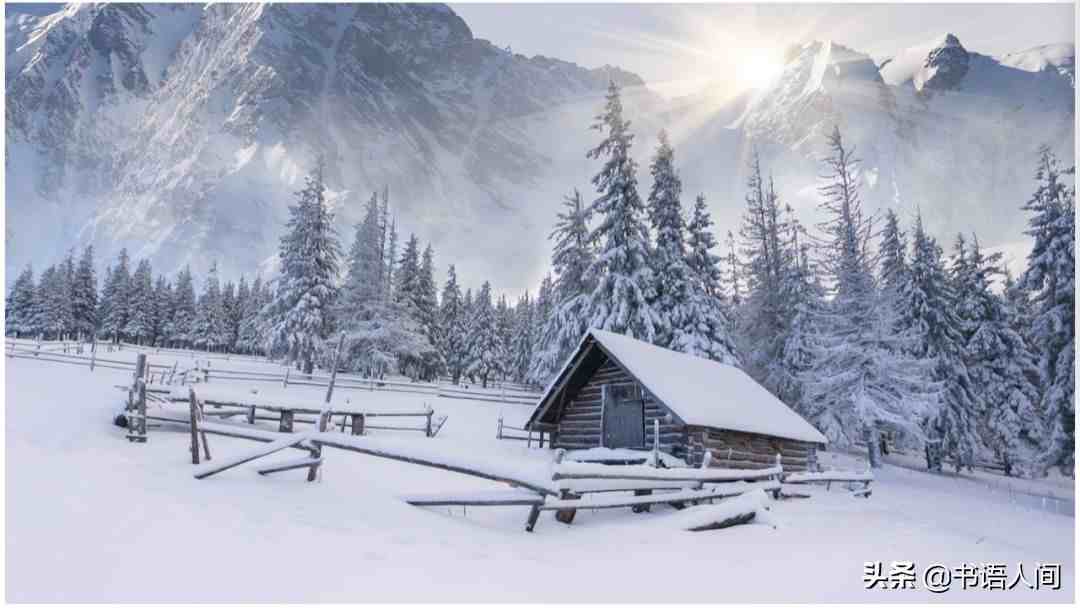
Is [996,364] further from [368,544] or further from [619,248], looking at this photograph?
[368,544]

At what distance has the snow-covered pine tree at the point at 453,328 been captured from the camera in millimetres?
63906

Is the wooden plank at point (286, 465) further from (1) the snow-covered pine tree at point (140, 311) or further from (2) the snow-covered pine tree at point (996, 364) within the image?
(1) the snow-covered pine tree at point (140, 311)

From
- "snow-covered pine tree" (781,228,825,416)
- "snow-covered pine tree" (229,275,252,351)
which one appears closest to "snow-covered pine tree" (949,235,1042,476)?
"snow-covered pine tree" (781,228,825,416)

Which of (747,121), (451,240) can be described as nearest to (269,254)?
(451,240)

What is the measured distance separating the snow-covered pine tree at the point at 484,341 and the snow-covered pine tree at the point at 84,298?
44564 millimetres

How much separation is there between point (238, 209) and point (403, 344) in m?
173

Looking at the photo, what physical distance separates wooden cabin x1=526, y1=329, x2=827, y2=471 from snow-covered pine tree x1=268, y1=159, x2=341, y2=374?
25742 millimetres

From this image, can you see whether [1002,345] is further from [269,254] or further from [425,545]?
[269,254]

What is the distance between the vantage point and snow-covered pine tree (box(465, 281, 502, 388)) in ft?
215

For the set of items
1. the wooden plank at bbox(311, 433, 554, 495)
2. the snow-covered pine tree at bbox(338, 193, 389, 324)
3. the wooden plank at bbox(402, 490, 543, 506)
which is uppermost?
the snow-covered pine tree at bbox(338, 193, 389, 324)

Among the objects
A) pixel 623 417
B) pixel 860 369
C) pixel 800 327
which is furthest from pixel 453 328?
pixel 623 417

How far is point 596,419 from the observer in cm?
2034

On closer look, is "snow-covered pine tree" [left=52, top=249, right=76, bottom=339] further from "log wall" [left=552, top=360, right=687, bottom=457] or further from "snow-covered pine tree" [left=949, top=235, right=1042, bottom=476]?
"snow-covered pine tree" [left=949, top=235, right=1042, bottom=476]

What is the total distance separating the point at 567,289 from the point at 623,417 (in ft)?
46.0
